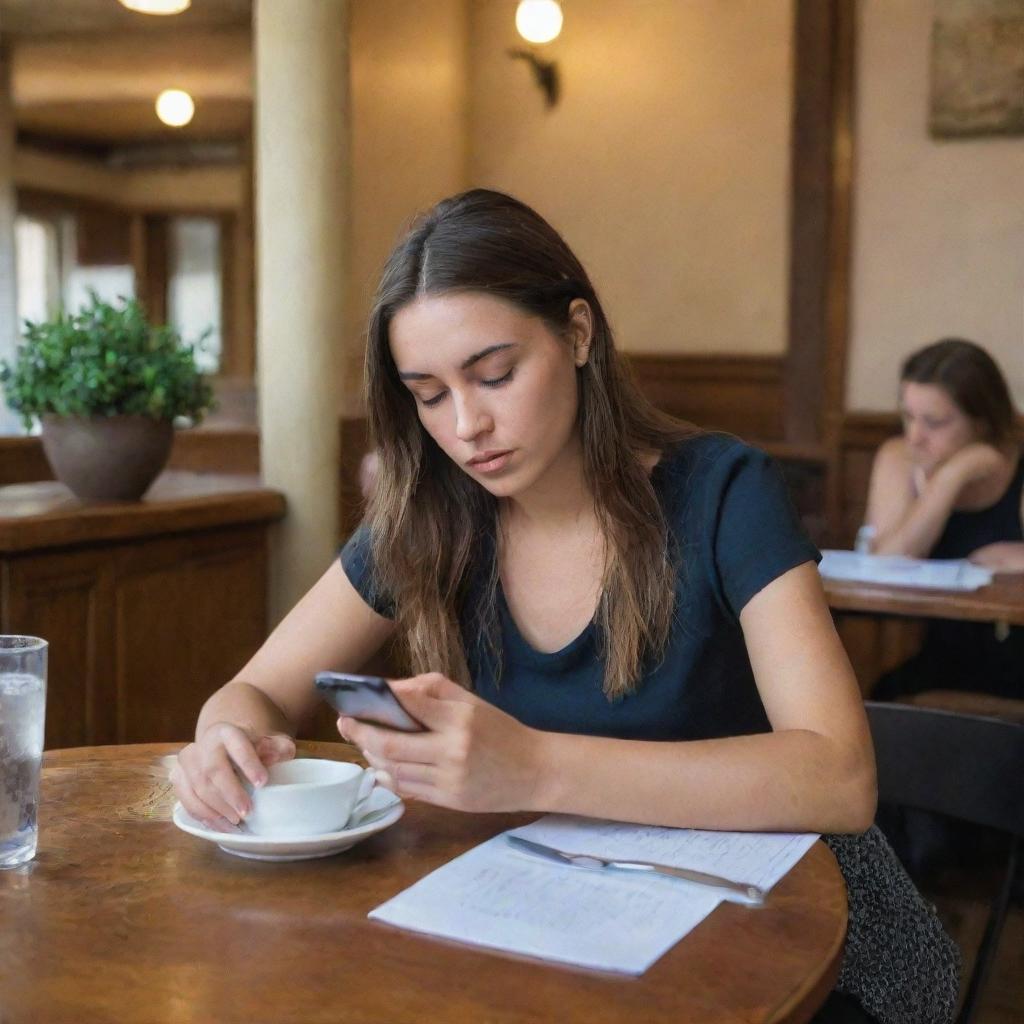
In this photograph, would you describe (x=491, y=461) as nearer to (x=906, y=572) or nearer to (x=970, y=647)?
(x=906, y=572)

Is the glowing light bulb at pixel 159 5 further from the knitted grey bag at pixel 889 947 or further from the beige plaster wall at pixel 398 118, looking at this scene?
the knitted grey bag at pixel 889 947

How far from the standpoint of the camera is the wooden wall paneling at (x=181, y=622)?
2.95m

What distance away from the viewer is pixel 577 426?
64.8 inches

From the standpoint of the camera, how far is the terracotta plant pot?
9.62 feet

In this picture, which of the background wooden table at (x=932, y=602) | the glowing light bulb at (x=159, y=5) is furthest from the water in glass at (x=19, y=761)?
the glowing light bulb at (x=159, y=5)

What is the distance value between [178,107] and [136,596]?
156 inches

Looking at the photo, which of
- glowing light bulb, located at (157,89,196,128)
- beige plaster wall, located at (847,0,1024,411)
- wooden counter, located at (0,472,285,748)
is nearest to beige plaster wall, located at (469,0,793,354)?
beige plaster wall, located at (847,0,1024,411)

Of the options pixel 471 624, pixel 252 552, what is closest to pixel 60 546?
pixel 252 552

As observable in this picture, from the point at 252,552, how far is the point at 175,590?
0.97 feet

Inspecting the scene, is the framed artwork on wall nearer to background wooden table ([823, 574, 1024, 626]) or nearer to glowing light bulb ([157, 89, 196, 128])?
background wooden table ([823, 574, 1024, 626])

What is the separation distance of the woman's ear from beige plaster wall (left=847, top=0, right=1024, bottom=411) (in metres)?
3.70

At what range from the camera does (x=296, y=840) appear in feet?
3.76

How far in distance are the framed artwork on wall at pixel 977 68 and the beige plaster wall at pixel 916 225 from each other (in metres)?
0.05

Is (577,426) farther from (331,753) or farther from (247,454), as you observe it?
(247,454)
